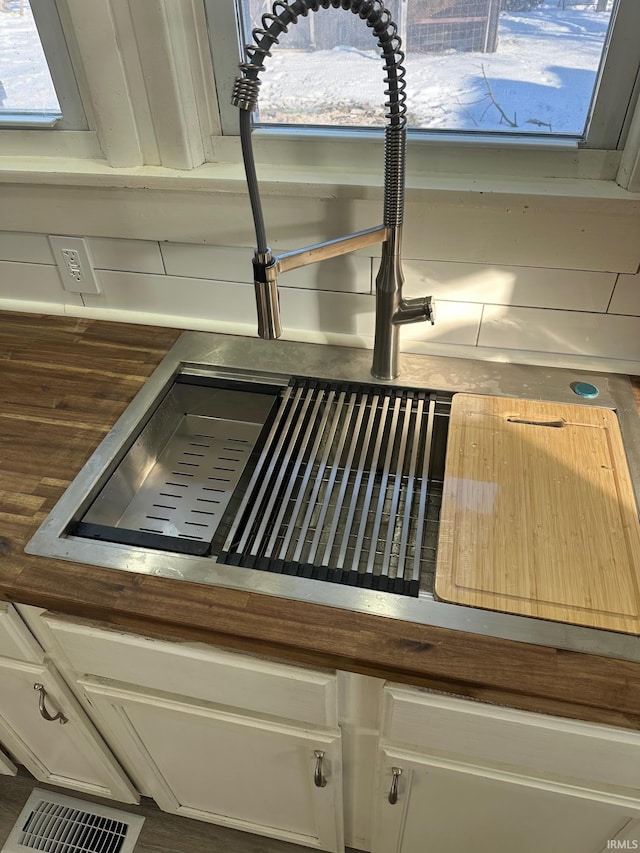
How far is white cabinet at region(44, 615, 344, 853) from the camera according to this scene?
0.79 meters

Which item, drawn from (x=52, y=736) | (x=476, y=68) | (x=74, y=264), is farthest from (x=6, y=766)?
(x=476, y=68)

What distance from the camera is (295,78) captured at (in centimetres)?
98

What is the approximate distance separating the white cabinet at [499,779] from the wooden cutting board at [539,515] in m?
0.13

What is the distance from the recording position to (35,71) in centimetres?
106

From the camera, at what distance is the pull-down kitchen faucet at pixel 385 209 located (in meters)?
0.71

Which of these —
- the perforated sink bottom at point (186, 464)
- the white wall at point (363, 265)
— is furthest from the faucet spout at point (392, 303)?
the perforated sink bottom at point (186, 464)

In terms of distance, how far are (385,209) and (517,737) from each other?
72cm

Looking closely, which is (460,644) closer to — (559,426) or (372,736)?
(372,736)

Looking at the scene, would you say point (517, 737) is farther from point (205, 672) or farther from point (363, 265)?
point (363, 265)

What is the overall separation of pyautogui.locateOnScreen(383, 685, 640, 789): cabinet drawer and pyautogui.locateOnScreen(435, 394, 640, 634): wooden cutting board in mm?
120

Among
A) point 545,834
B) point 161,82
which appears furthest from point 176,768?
point 161,82

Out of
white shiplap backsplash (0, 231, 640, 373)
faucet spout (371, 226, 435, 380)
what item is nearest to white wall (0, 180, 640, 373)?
white shiplap backsplash (0, 231, 640, 373)

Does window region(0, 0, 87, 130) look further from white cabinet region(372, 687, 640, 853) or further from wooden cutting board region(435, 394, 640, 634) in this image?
white cabinet region(372, 687, 640, 853)

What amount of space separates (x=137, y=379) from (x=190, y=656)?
1.69 feet
